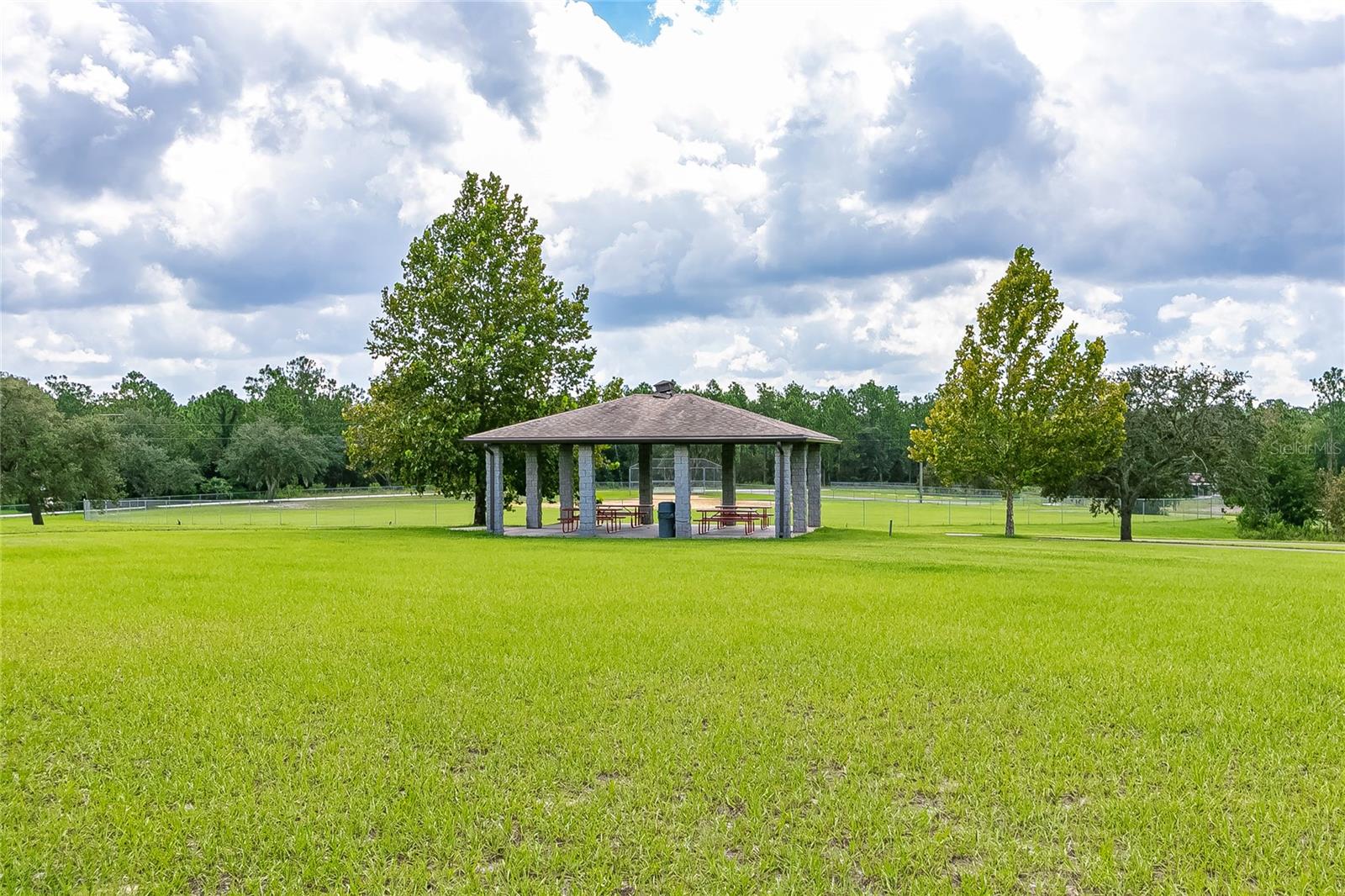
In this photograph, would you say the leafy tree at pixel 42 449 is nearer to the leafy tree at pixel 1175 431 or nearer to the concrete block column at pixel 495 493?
the concrete block column at pixel 495 493

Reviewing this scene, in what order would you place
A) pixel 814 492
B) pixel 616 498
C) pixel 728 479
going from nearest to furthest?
pixel 814 492
pixel 728 479
pixel 616 498

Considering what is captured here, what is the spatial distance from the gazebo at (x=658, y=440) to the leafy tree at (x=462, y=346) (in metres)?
2.53

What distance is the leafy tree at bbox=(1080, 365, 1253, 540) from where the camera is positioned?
28844 millimetres

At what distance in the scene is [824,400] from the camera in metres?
100

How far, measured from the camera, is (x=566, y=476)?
94.2 ft

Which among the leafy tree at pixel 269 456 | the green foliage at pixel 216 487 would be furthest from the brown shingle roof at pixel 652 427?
the green foliage at pixel 216 487

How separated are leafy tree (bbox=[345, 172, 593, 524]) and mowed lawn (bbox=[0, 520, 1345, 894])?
16.8 meters

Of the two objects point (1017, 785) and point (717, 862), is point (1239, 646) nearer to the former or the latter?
point (1017, 785)

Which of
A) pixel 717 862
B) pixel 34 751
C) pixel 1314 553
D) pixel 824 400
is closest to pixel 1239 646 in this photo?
pixel 717 862

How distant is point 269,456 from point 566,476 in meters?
50.9

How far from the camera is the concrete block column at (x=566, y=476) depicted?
28594 mm

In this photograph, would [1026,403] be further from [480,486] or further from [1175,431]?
[480,486]

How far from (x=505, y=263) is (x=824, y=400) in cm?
7473

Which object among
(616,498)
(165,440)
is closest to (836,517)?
(616,498)
